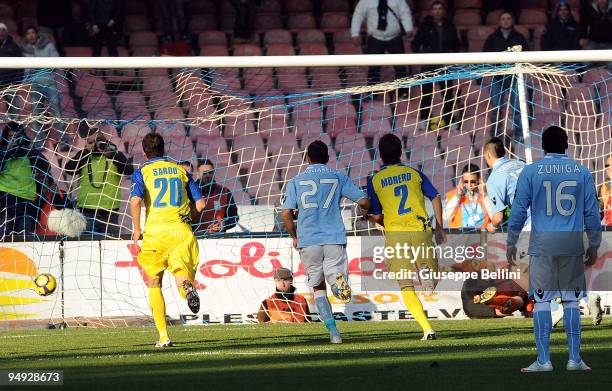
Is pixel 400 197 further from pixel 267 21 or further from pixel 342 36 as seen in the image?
pixel 267 21

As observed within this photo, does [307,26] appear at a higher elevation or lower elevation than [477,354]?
higher

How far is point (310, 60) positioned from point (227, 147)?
19.0 ft

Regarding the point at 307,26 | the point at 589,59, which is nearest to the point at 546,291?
the point at 589,59

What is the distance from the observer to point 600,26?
20766mm

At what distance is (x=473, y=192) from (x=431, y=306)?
1707 millimetres

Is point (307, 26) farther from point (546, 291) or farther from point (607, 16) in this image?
point (546, 291)

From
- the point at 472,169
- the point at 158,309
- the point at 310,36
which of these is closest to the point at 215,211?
the point at 472,169

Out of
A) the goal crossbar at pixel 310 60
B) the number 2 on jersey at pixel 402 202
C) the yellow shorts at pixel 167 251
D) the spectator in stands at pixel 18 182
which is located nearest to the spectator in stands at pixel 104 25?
the spectator in stands at pixel 18 182

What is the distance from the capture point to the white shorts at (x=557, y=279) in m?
9.12

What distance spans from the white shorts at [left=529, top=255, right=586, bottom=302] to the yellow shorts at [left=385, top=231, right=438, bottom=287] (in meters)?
2.71

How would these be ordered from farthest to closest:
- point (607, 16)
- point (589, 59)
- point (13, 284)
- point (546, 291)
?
1. point (607, 16)
2. point (13, 284)
3. point (589, 59)
4. point (546, 291)

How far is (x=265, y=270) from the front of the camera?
51.5ft

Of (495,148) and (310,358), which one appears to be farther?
(495,148)

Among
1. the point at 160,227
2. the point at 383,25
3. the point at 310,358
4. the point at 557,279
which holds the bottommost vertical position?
the point at 310,358
